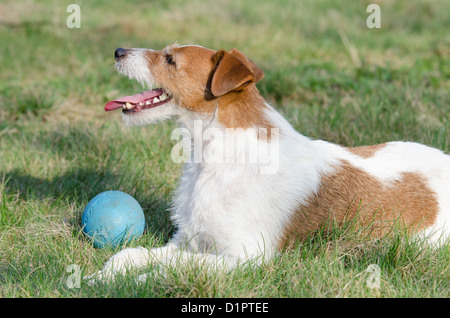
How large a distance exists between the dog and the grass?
0.67 ft

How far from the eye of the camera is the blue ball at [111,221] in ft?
14.1

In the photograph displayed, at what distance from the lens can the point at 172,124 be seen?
6.85 meters

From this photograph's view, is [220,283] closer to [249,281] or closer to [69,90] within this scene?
[249,281]

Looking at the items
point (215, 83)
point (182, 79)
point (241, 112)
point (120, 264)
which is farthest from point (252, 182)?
point (120, 264)

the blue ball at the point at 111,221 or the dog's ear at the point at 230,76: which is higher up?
the dog's ear at the point at 230,76

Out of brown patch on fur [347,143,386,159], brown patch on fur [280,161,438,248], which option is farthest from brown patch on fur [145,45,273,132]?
brown patch on fur [347,143,386,159]

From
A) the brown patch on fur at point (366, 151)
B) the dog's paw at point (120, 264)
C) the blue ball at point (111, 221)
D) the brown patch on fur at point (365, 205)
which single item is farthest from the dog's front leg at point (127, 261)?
the brown patch on fur at point (366, 151)

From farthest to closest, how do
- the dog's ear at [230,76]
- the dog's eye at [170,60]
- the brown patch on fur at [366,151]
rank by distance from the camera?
the brown patch on fur at [366,151]
the dog's eye at [170,60]
the dog's ear at [230,76]

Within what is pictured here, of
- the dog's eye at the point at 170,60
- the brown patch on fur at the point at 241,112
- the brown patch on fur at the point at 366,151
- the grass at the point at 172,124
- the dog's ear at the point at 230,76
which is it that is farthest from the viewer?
the brown patch on fur at the point at 366,151

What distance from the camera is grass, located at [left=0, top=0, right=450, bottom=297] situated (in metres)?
3.61

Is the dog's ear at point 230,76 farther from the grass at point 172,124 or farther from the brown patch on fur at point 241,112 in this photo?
the grass at point 172,124

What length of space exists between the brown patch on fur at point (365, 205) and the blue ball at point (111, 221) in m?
1.18
